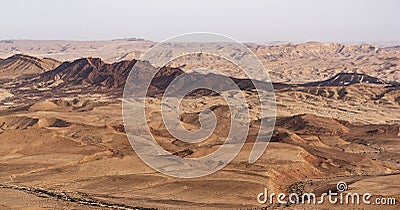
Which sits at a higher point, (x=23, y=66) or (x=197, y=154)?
(x=23, y=66)

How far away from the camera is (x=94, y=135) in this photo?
49.6 m

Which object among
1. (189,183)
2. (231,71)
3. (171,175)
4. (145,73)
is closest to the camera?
(189,183)

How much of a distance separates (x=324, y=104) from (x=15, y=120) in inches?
2038

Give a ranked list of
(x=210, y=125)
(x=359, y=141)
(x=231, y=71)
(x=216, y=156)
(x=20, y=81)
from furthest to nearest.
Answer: (x=231, y=71)
(x=20, y=81)
(x=210, y=125)
(x=359, y=141)
(x=216, y=156)

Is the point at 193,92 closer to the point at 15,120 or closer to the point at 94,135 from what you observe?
the point at 15,120

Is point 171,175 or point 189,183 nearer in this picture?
point 189,183

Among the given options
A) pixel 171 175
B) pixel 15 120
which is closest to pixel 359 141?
pixel 171 175

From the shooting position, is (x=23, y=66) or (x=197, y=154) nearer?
(x=197, y=154)

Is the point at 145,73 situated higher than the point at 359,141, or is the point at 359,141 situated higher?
the point at 145,73

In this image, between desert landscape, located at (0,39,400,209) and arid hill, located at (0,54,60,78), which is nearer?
desert landscape, located at (0,39,400,209)

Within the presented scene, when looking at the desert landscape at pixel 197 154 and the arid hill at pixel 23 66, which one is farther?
the arid hill at pixel 23 66

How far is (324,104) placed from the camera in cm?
9050

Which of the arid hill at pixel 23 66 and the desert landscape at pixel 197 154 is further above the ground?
the arid hill at pixel 23 66

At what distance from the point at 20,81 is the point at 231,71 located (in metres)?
59.1
